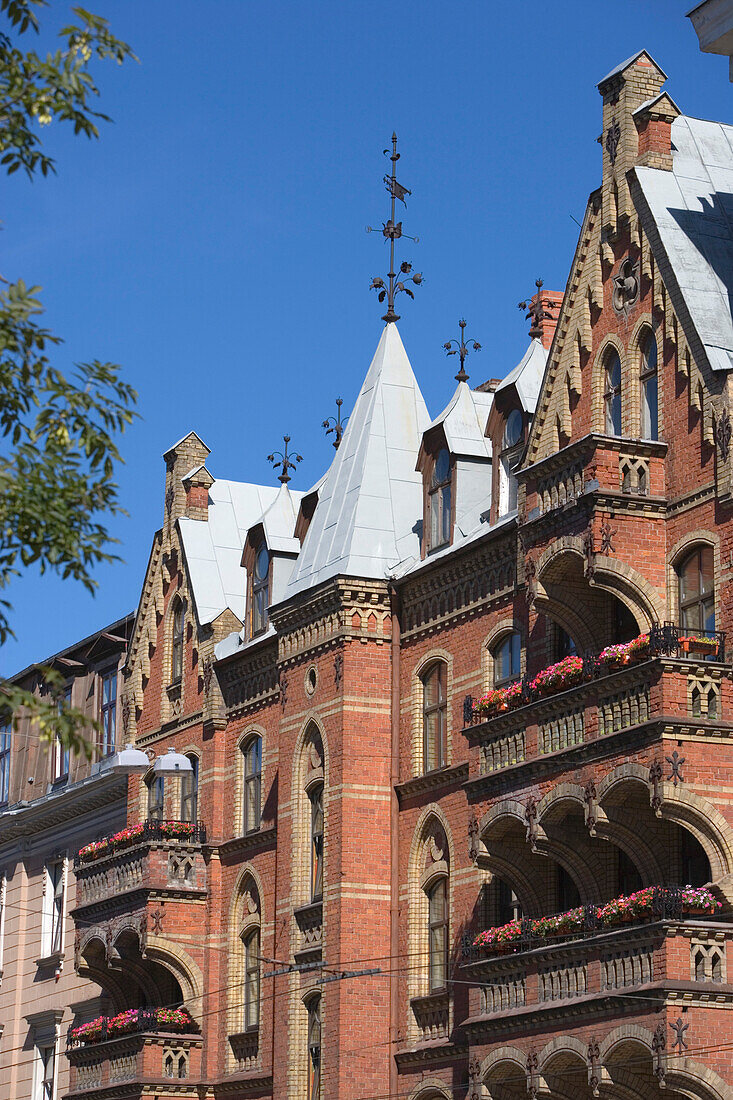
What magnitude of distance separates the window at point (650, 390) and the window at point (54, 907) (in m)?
26.3

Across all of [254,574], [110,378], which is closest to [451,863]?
[254,574]

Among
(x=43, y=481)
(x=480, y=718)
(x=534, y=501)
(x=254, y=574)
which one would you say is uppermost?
(x=254, y=574)

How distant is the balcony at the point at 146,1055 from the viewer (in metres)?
43.9

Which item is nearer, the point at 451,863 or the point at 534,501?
the point at 534,501

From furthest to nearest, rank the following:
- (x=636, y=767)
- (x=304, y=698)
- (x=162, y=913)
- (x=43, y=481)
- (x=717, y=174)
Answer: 1. (x=162, y=913)
2. (x=304, y=698)
3. (x=717, y=174)
4. (x=636, y=767)
5. (x=43, y=481)

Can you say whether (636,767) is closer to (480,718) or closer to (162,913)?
(480,718)

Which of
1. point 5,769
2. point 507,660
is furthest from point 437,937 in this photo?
point 5,769

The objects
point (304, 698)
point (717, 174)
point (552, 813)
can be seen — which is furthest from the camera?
point (304, 698)

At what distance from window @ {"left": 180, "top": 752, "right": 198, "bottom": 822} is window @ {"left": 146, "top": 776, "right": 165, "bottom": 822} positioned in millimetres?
1080

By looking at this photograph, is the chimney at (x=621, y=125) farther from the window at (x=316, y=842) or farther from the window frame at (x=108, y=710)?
the window frame at (x=108, y=710)

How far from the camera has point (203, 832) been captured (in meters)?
45.8

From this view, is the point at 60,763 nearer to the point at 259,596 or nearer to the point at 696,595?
the point at 259,596

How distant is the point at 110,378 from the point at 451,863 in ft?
69.2

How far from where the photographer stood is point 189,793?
4766 cm
